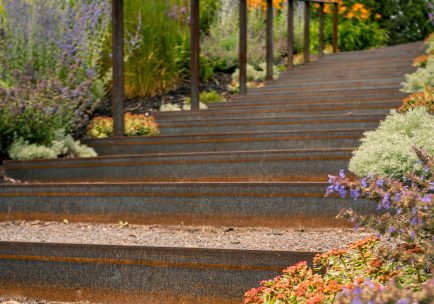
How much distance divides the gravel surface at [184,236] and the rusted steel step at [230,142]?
5.00 feet

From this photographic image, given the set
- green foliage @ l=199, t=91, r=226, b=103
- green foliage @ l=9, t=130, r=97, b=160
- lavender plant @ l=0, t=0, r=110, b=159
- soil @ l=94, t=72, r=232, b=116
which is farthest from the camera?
green foliage @ l=199, t=91, r=226, b=103

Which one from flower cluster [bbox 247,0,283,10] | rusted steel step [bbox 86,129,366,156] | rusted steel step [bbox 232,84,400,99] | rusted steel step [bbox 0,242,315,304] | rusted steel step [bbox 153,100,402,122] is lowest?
rusted steel step [bbox 0,242,315,304]

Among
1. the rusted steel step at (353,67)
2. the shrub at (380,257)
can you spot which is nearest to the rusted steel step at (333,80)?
the rusted steel step at (353,67)

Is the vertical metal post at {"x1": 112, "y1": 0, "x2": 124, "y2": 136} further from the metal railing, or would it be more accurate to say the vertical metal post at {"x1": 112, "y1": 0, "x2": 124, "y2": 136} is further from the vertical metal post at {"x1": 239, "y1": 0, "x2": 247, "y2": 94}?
the vertical metal post at {"x1": 239, "y1": 0, "x2": 247, "y2": 94}

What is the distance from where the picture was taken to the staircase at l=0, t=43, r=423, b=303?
321cm

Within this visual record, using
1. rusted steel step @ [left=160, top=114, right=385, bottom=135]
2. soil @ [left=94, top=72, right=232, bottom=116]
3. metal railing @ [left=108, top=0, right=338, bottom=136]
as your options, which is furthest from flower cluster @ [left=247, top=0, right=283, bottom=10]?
rusted steel step @ [left=160, top=114, right=385, bottom=135]

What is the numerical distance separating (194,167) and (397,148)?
74.8 inches

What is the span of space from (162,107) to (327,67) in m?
3.31

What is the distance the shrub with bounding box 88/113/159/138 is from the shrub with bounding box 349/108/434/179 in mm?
3197

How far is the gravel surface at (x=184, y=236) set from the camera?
11.8 ft

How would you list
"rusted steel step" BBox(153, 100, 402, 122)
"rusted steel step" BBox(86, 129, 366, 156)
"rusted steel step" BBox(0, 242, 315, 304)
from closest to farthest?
"rusted steel step" BBox(0, 242, 315, 304) → "rusted steel step" BBox(86, 129, 366, 156) → "rusted steel step" BBox(153, 100, 402, 122)

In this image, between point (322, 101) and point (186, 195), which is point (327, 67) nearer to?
point (322, 101)

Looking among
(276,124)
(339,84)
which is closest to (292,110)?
(276,124)

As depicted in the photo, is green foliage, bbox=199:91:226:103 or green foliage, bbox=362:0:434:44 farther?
green foliage, bbox=362:0:434:44
